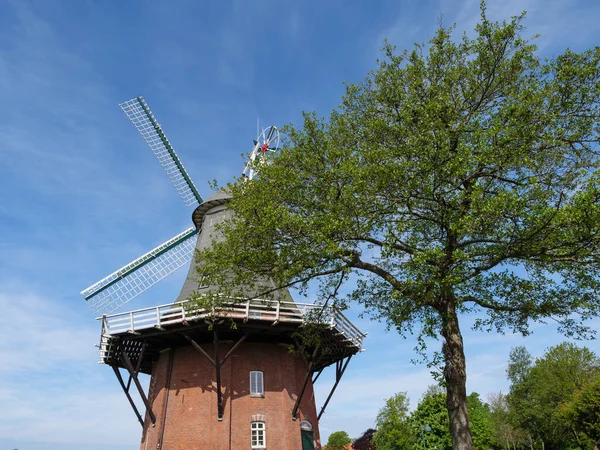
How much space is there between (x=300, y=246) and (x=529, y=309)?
6.48 m

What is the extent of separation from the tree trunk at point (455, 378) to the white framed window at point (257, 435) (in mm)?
9929

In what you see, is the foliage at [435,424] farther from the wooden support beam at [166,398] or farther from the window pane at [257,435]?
the wooden support beam at [166,398]

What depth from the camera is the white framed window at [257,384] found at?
20344 mm

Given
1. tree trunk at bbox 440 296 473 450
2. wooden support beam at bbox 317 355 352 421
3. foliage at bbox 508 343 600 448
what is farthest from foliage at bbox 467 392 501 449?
tree trunk at bbox 440 296 473 450

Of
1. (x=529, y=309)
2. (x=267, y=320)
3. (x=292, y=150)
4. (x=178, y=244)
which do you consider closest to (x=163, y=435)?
(x=267, y=320)

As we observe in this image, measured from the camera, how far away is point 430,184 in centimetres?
1198

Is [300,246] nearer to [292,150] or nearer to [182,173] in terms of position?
[292,150]

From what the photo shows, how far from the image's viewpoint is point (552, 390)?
1949 inches

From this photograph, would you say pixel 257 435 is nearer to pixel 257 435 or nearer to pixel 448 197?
pixel 257 435

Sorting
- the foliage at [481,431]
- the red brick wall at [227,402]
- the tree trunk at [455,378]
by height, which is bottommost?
the tree trunk at [455,378]

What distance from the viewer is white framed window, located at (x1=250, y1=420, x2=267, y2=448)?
19391 millimetres

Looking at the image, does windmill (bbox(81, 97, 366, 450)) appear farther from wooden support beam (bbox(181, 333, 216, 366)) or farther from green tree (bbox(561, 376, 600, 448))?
green tree (bbox(561, 376, 600, 448))

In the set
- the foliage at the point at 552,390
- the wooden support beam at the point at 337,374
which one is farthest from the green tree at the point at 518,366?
the wooden support beam at the point at 337,374

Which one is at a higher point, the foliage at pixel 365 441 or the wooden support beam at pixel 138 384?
the foliage at pixel 365 441
